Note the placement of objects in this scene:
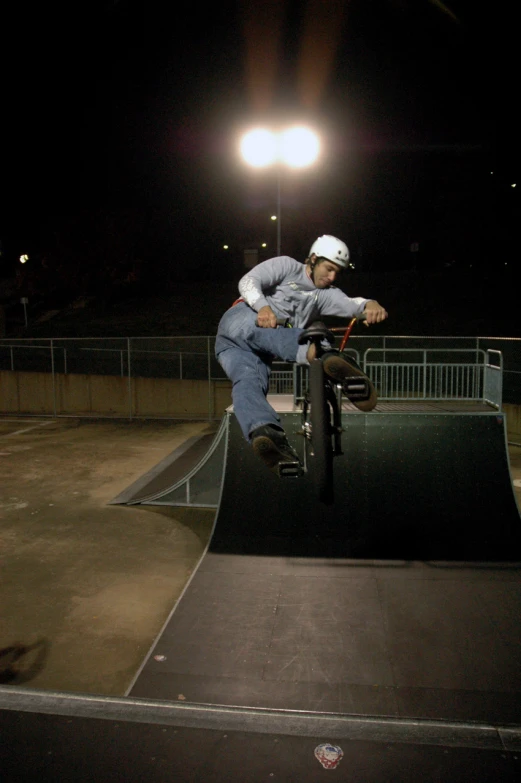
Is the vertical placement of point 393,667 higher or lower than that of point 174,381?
lower

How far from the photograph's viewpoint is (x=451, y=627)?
16.1 ft

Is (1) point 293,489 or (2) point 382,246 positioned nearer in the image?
(1) point 293,489

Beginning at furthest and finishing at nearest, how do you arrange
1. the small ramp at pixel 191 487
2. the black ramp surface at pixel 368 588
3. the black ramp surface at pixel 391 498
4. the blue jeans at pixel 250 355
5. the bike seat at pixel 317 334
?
the small ramp at pixel 191 487 < the black ramp surface at pixel 391 498 < the black ramp surface at pixel 368 588 < the blue jeans at pixel 250 355 < the bike seat at pixel 317 334

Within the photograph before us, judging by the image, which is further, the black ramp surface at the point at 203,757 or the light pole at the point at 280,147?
the light pole at the point at 280,147

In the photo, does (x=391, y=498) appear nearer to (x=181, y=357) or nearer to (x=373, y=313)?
(x=373, y=313)

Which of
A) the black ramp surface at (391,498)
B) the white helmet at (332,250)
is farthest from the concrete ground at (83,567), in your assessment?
the white helmet at (332,250)

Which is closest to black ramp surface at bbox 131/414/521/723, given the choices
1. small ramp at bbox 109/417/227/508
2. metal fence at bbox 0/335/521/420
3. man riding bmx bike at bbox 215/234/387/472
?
small ramp at bbox 109/417/227/508

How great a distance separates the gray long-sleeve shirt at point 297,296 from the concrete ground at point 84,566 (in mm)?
3225

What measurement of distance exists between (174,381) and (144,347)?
5.07 meters

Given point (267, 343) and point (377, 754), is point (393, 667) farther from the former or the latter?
point (267, 343)

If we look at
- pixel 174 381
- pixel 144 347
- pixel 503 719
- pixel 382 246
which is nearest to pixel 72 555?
pixel 503 719

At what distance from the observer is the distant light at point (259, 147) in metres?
8.03

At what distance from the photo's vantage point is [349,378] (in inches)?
136

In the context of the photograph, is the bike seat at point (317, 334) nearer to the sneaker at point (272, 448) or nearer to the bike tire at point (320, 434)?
the bike tire at point (320, 434)
